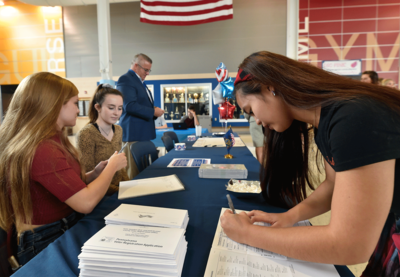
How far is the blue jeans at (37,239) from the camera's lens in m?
0.90

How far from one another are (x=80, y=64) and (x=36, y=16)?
2114 mm

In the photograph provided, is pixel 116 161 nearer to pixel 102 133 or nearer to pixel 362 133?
pixel 102 133

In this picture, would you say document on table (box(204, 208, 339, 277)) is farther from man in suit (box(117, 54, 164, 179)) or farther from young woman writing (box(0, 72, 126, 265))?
man in suit (box(117, 54, 164, 179))

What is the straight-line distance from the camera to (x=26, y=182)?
2.93 ft

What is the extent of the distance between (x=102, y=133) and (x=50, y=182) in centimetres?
108

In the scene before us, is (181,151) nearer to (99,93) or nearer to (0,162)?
(99,93)

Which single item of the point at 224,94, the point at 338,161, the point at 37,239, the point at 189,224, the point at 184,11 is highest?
the point at 184,11

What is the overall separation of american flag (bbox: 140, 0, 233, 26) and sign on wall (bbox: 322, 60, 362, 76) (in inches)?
132

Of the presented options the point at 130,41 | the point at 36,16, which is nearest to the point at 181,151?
the point at 130,41

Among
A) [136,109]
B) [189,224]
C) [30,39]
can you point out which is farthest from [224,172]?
[30,39]

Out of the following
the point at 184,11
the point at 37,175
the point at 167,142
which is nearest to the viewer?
the point at 37,175

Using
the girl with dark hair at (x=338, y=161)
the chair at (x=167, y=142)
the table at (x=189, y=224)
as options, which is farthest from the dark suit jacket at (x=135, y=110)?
the girl with dark hair at (x=338, y=161)

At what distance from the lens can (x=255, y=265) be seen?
0.59 meters

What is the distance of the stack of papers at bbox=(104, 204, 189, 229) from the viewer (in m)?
0.72
